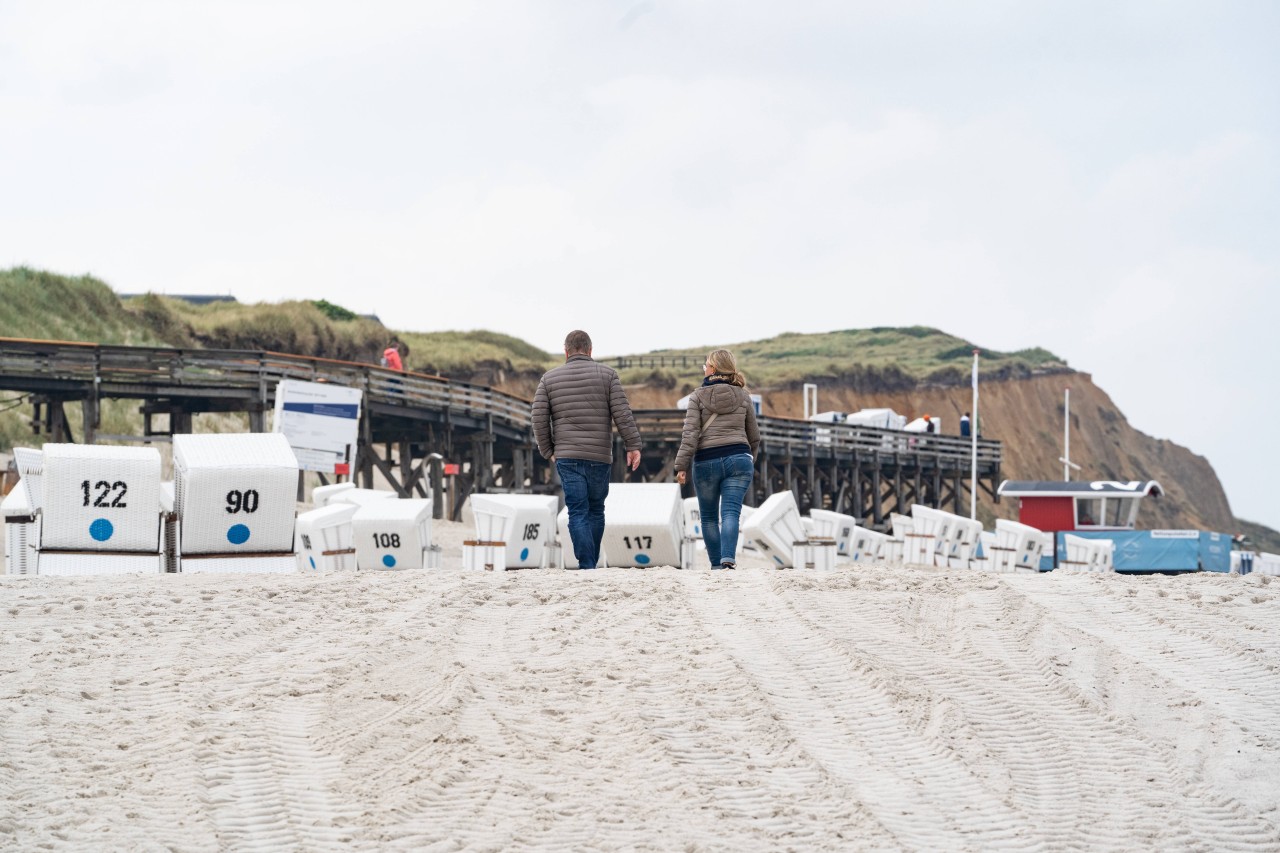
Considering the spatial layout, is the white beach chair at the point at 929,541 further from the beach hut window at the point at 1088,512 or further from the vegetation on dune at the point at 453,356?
the vegetation on dune at the point at 453,356

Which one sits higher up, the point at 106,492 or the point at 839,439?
the point at 839,439

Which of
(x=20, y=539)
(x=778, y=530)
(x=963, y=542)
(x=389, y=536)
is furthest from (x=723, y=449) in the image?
(x=963, y=542)

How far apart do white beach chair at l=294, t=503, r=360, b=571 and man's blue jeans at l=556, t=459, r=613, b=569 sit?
2986mm

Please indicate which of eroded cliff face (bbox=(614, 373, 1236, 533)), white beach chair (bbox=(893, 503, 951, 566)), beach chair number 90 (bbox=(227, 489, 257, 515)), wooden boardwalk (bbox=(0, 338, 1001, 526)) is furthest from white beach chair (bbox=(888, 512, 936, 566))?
eroded cliff face (bbox=(614, 373, 1236, 533))

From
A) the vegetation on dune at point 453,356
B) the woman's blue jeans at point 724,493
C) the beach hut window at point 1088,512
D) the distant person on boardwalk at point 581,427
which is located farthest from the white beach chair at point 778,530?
the vegetation on dune at point 453,356

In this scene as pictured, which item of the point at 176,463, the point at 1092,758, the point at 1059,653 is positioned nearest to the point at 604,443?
the point at 176,463

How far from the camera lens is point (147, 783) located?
4.89m

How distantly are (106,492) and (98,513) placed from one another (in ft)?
0.48

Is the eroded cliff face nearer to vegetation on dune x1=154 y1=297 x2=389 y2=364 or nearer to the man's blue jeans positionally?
vegetation on dune x1=154 y1=297 x2=389 y2=364

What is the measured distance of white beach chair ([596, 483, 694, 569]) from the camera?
37.1 feet

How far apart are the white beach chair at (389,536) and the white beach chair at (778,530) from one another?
9.55ft

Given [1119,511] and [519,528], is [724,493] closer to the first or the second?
[519,528]

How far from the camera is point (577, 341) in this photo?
928 centimetres

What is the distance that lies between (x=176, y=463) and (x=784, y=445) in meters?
34.6
